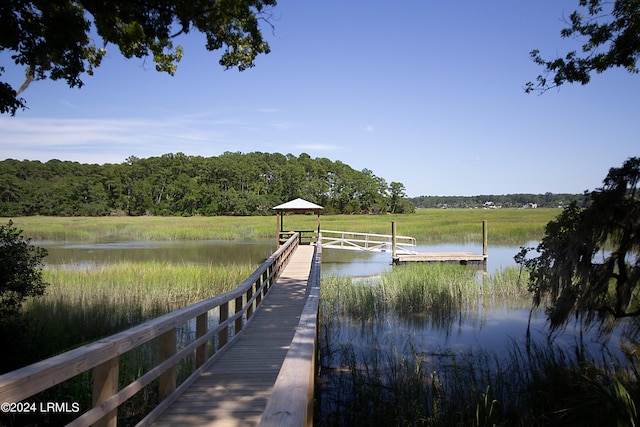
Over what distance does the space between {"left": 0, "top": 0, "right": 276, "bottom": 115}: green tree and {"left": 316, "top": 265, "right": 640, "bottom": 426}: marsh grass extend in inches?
225

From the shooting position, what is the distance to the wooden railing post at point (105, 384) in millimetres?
2459

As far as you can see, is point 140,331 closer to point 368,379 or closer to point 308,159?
point 368,379

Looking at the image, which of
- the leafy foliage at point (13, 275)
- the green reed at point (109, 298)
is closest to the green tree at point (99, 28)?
the leafy foliage at point (13, 275)

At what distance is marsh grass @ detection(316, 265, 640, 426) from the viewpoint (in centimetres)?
469

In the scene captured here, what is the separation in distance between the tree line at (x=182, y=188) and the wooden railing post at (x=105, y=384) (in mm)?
65761

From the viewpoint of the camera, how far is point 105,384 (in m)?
2.49

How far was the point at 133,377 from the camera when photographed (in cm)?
559

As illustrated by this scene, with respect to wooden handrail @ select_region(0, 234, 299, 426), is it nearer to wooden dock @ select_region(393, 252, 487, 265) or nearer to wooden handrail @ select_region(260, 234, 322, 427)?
wooden handrail @ select_region(260, 234, 322, 427)

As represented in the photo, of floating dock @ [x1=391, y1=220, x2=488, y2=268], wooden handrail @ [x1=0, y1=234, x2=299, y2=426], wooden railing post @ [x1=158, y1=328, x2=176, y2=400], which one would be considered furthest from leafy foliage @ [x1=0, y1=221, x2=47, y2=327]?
floating dock @ [x1=391, y1=220, x2=488, y2=268]

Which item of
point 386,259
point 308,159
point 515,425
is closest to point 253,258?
point 386,259

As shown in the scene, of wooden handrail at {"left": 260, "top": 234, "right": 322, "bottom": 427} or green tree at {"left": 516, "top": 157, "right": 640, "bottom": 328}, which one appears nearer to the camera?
wooden handrail at {"left": 260, "top": 234, "right": 322, "bottom": 427}

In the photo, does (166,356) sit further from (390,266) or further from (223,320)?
(390,266)

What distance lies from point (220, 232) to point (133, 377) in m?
32.5

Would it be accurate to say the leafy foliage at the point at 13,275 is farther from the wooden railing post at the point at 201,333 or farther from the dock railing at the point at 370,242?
the dock railing at the point at 370,242
